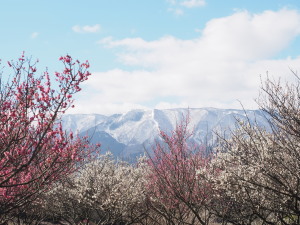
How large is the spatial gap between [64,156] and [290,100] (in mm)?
6192

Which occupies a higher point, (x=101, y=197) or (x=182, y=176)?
(x=182, y=176)

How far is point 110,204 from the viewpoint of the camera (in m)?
16.7

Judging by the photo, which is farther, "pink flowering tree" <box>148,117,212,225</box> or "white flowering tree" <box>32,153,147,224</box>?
"white flowering tree" <box>32,153,147,224</box>

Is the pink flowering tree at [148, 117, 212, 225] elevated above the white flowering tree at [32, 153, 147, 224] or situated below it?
above

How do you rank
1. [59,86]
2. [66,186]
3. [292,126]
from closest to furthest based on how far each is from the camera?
[59,86] < [292,126] < [66,186]

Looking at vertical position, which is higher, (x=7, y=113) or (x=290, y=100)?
(x=290, y=100)

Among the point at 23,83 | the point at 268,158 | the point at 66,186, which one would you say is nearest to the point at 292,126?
the point at 268,158

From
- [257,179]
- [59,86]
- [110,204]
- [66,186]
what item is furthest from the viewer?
[66,186]

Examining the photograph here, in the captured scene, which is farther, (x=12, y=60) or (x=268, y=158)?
(x=268, y=158)

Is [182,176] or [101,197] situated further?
[101,197]

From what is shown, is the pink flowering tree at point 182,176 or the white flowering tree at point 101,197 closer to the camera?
the pink flowering tree at point 182,176

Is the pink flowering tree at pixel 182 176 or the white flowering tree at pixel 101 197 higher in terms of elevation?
the pink flowering tree at pixel 182 176

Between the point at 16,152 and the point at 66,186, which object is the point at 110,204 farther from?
the point at 16,152

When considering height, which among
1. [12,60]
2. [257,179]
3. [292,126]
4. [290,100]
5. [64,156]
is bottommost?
[257,179]
